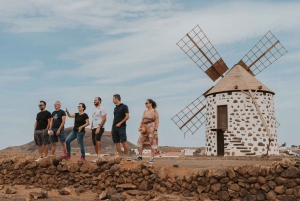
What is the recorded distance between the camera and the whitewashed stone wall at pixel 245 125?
1995 cm

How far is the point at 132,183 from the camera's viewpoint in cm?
1055

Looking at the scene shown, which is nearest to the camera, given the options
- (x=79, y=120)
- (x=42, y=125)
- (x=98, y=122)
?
(x=98, y=122)

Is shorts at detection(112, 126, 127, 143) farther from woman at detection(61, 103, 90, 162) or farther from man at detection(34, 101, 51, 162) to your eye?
man at detection(34, 101, 51, 162)

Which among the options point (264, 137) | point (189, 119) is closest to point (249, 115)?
point (264, 137)

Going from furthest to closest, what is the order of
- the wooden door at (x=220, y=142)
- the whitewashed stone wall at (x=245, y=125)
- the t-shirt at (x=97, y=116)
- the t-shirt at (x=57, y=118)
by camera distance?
the wooden door at (x=220, y=142)
the whitewashed stone wall at (x=245, y=125)
the t-shirt at (x=57, y=118)
the t-shirt at (x=97, y=116)

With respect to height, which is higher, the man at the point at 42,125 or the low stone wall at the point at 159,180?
the man at the point at 42,125

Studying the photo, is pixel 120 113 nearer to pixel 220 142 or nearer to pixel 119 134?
pixel 119 134

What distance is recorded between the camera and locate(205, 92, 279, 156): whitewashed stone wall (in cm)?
1995

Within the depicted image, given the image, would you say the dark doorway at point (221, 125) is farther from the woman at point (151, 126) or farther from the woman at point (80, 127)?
the woman at point (80, 127)

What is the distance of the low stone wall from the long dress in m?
0.59

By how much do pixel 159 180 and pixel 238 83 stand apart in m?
12.2

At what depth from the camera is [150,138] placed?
1095 cm

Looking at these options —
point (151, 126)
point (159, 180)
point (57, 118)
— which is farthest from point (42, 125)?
point (159, 180)

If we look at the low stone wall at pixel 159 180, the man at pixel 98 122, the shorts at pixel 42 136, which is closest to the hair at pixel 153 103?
the man at pixel 98 122
